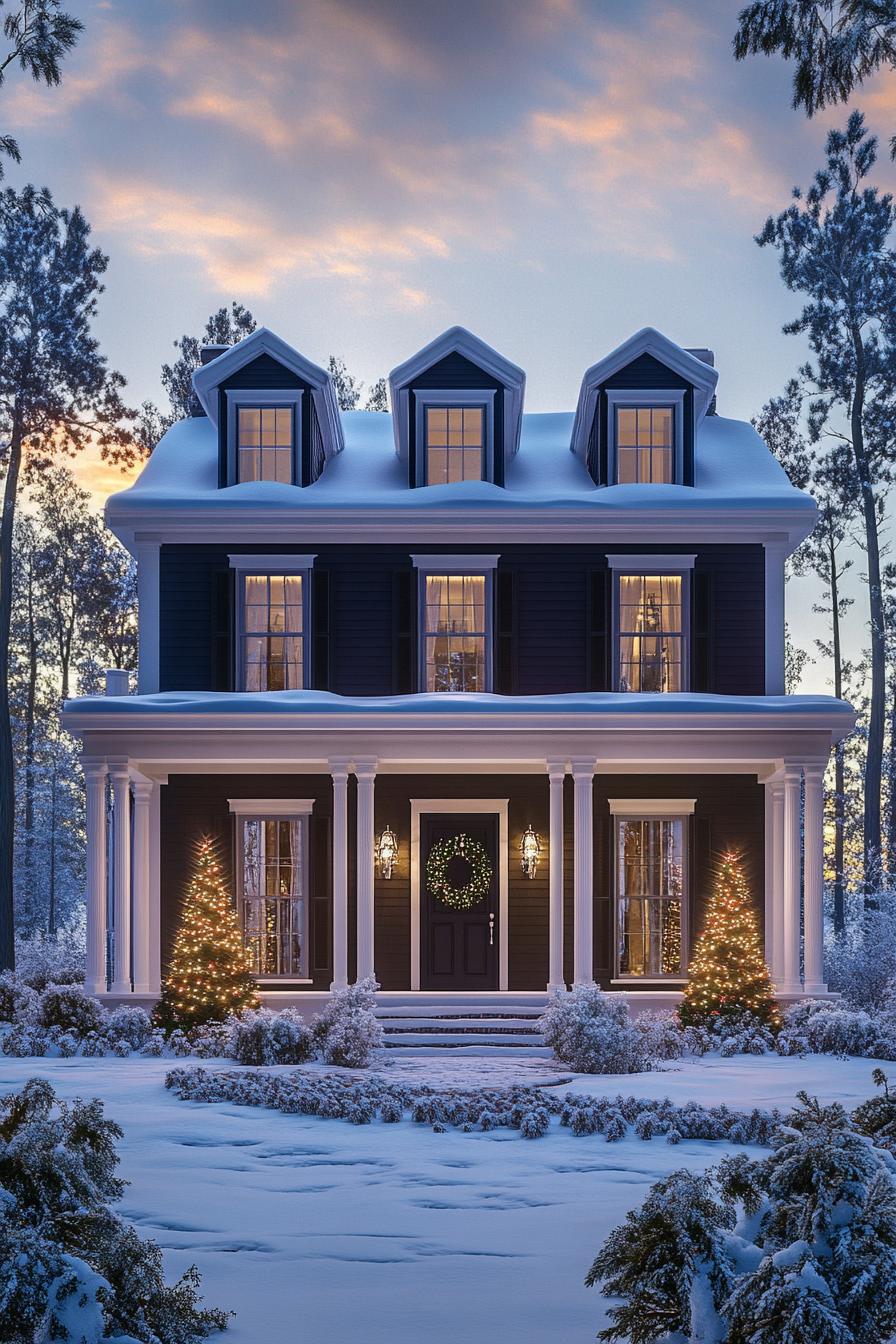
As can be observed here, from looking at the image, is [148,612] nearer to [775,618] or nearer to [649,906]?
[649,906]

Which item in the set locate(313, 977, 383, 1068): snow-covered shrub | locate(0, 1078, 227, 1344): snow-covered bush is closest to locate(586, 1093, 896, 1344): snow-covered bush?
locate(0, 1078, 227, 1344): snow-covered bush

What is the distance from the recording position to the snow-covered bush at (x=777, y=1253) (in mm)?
4727

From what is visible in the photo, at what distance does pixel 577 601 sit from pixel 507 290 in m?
5.57

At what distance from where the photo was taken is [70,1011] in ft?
52.1

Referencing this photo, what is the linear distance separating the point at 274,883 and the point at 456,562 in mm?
5087

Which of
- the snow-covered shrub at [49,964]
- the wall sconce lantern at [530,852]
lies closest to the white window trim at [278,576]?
the wall sconce lantern at [530,852]

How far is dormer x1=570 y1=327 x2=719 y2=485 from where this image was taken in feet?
63.6

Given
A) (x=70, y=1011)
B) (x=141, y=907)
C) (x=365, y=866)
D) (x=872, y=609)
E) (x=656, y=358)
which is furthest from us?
(x=872, y=609)

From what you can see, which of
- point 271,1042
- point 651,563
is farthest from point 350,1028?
point 651,563

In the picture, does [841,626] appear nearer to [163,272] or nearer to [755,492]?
[755,492]

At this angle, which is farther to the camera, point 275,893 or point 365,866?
point 275,893

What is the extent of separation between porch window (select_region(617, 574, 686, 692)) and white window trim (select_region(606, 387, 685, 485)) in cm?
165

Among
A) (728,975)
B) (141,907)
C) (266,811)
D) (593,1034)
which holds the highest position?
(266,811)

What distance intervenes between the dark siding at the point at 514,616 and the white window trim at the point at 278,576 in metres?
0.20
